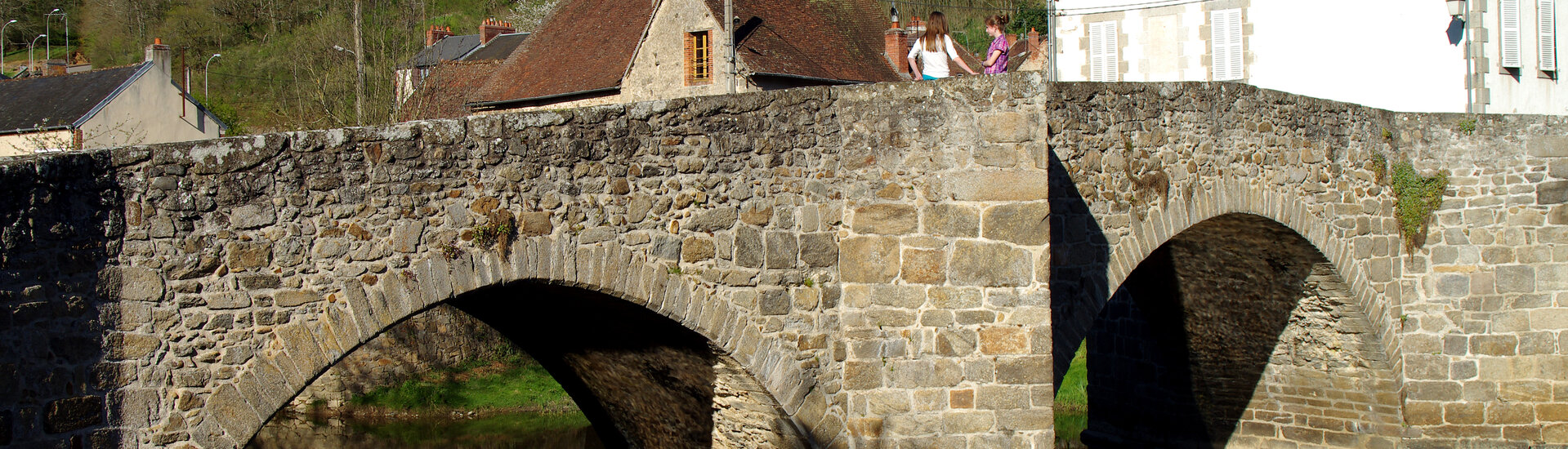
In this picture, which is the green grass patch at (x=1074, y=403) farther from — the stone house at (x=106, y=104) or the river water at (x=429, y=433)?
the stone house at (x=106, y=104)

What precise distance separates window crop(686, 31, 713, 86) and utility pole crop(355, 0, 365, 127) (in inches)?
179

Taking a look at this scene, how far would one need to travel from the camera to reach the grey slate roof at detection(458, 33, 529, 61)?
2422 cm

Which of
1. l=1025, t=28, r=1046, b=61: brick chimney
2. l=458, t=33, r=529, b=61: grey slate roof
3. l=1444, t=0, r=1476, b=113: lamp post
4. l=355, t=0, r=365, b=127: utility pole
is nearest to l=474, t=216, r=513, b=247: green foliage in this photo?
l=355, t=0, r=365, b=127: utility pole

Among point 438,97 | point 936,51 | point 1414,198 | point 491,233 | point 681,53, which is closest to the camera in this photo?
point 491,233

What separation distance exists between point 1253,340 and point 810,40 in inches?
315

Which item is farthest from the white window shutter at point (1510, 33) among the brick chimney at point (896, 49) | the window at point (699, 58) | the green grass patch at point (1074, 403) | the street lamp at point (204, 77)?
the street lamp at point (204, 77)

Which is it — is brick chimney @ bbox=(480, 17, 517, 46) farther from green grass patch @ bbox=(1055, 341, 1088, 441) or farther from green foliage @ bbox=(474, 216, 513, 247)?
green foliage @ bbox=(474, 216, 513, 247)

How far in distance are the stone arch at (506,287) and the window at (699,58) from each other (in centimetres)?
995

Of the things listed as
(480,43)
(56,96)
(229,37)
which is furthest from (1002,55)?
(229,37)

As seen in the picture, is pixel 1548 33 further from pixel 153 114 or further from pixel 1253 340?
pixel 153 114

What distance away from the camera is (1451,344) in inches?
375

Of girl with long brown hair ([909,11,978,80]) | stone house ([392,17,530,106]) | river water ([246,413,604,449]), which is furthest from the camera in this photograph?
stone house ([392,17,530,106])

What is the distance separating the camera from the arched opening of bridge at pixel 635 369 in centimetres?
607

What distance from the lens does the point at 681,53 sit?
51.6 ft
